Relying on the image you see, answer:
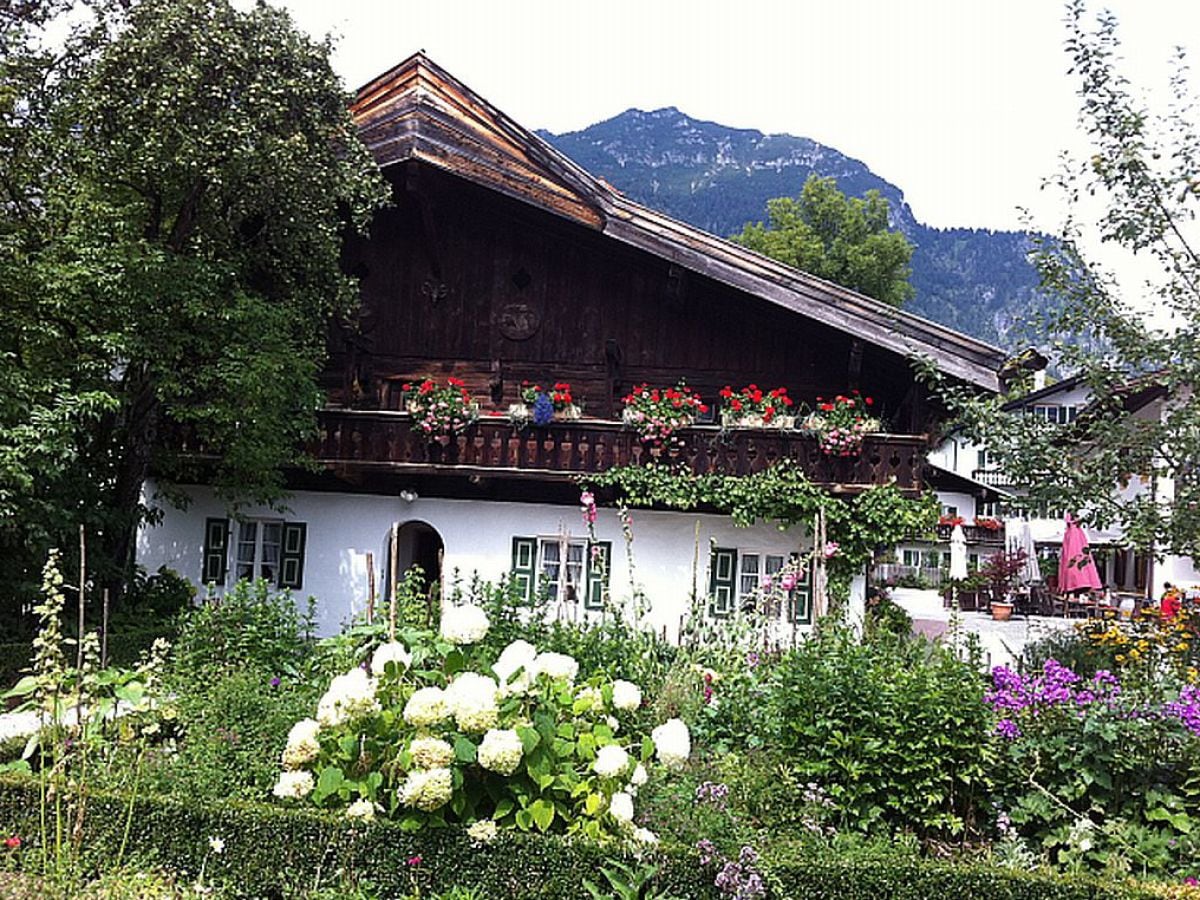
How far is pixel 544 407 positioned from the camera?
546 inches

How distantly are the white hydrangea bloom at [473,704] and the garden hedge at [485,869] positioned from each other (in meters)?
0.64

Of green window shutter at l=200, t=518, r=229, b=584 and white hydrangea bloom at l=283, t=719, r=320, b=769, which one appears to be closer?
white hydrangea bloom at l=283, t=719, r=320, b=769

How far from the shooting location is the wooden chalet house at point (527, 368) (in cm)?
1374

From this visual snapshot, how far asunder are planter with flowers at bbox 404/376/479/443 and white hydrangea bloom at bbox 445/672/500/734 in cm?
879

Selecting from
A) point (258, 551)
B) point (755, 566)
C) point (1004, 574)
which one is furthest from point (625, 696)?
point (1004, 574)

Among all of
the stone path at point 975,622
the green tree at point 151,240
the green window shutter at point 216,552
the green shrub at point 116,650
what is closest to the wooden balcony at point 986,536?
the stone path at point 975,622

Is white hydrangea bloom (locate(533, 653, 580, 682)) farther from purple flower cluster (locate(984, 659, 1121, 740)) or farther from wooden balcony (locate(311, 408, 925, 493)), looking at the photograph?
wooden balcony (locate(311, 408, 925, 493))

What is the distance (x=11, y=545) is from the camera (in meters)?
11.8

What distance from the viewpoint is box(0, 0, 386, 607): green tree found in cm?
1069

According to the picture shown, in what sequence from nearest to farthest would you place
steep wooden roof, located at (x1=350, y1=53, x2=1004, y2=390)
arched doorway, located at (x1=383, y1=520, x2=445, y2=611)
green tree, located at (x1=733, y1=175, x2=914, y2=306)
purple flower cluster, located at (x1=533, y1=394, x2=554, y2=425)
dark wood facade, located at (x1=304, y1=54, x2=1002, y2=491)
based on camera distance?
steep wooden roof, located at (x1=350, y1=53, x2=1004, y2=390) → dark wood facade, located at (x1=304, y1=54, x2=1002, y2=491) → purple flower cluster, located at (x1=533, y1=394, x2=554, y2=425) → arched doorway, located at (x1=383, y1=520, x2=445, y2=611) → green tree, located at (x1=733, y1=175, x2=914, y2=306)

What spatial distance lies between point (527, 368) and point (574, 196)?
8.35 ft

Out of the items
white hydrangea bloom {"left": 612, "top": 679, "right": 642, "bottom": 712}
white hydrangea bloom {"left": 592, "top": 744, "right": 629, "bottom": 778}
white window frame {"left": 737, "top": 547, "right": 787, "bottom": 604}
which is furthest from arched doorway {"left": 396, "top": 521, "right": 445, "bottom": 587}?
white hydrangea bloom {"left": 592, "top": 744, "right": 629, "bottom": 778}

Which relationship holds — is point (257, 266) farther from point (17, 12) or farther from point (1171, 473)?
point (1171, 473)

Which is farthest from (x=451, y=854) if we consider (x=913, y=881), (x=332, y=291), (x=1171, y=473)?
(x=332, y=291)
